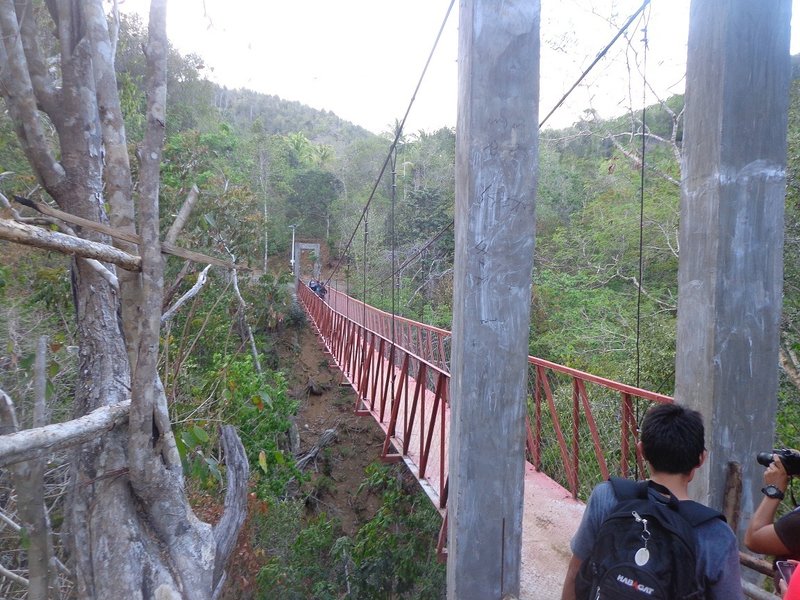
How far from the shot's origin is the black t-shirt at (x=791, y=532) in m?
1.04

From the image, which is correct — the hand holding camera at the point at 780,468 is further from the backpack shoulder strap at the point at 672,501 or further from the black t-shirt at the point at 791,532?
the backpack shoulder strap at the point at 672,501

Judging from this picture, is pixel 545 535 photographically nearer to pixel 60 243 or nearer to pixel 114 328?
pixel 114 328

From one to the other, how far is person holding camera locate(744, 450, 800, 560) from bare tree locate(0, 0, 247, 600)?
1.51 meters

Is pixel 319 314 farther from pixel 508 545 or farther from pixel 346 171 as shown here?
pixel 346 171

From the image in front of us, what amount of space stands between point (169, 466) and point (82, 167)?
1140mm

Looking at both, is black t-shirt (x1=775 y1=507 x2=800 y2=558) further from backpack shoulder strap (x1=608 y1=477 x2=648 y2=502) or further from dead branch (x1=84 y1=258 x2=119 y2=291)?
dead branch (x1=84 y1=258 x2=119 y2=291)

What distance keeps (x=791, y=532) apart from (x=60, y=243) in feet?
5.18

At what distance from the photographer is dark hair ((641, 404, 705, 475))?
98cm

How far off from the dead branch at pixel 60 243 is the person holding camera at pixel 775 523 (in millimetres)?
1550

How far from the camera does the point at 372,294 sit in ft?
50.3

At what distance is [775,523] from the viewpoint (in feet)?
3.57

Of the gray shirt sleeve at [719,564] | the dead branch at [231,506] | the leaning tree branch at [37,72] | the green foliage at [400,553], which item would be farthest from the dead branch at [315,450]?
the gray shirt sleeve at [719,564]

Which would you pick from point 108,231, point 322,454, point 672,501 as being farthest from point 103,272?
point 322,454

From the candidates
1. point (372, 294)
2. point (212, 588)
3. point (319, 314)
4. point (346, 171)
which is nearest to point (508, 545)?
point (212, 588)
